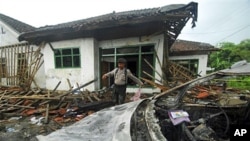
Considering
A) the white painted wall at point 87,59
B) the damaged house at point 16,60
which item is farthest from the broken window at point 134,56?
the damaged house at point 16,60

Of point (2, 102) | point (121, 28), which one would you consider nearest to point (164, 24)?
point (121, 28)

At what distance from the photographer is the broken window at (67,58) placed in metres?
8.81

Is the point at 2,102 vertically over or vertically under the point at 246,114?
under

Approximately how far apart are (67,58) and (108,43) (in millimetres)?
2521

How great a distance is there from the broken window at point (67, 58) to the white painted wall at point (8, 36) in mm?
5568

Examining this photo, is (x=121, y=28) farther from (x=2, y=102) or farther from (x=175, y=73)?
(x=2, y=102)

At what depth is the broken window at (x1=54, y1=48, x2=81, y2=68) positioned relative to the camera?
8812mm

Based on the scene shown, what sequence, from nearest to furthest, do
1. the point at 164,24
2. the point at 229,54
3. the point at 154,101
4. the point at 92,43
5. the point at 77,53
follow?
the point at 154,101, the point at 164,24, the point at 92,43, the point at 77,53, the point at 229,54

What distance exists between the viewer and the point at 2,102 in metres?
7.00

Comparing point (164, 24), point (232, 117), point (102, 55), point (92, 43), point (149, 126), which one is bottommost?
point (232, 117)

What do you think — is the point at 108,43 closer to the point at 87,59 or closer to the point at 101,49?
the point at 101,49

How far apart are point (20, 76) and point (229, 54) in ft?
80.0

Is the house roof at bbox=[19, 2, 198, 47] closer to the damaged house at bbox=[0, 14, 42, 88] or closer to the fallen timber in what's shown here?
the damaged house at bbox=[0, 14, 42, 88]

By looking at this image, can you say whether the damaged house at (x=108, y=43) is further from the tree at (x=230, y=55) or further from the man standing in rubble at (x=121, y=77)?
the tree at (x=230, y=55)
